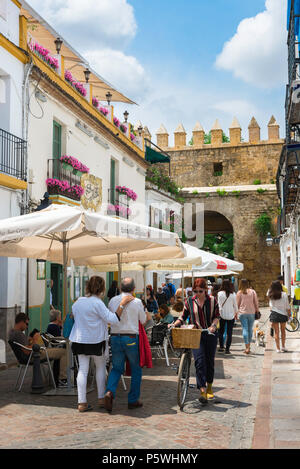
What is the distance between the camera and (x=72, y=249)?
9.55m

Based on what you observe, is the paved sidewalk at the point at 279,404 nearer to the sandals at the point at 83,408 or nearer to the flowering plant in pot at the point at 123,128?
the sandals at the point at 83,408

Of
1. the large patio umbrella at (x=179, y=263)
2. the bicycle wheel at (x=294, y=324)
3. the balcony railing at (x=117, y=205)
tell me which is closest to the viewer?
the large patio umbrella at (x=179, y=263)

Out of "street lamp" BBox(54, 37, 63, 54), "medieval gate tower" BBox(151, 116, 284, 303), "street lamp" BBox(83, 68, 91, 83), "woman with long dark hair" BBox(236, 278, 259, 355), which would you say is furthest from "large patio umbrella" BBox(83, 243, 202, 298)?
"medieval gate tower" BBox(151, 116, 284, 303)

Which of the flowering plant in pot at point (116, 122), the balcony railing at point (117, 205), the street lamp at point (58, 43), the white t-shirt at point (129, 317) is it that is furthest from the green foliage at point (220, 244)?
the white t-shirt at point (129, 317)

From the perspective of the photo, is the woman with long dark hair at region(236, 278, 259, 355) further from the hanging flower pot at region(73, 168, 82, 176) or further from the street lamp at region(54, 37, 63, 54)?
the street lamp at region(54, 37, 63, 54)

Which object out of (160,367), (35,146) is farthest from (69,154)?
(160,367)

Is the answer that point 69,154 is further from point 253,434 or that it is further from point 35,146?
point 253,434

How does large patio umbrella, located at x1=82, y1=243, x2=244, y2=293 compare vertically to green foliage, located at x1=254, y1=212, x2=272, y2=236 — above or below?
below

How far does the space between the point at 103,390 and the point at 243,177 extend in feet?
94.8

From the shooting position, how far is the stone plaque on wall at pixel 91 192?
55.4 ft

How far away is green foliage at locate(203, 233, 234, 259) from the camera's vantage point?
43.6m

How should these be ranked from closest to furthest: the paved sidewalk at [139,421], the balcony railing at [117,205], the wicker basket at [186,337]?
the paved sidewalk at [139,421] → the wicker basket at [186,337] → the balcony railing at [117,205]

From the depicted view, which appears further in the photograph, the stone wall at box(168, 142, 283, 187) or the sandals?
the stone wall at box(168, 142, 283, 187)

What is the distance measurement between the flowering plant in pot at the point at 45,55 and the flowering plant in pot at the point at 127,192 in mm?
6336
